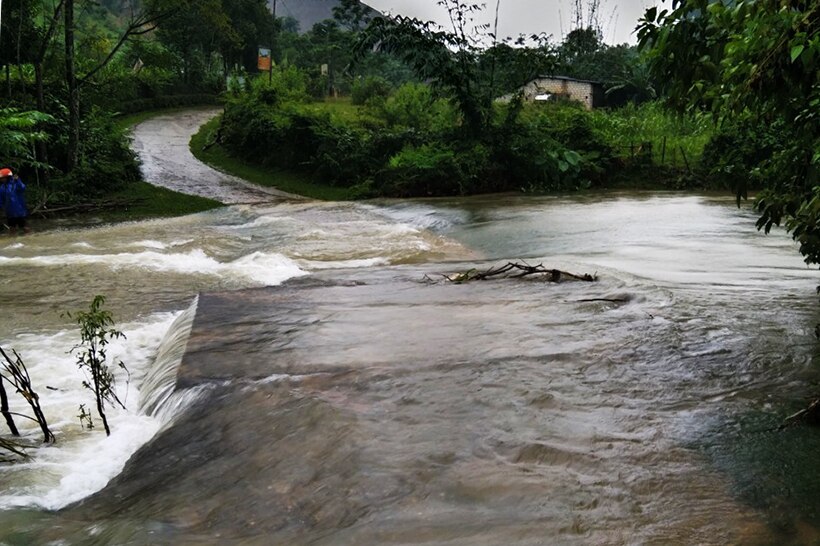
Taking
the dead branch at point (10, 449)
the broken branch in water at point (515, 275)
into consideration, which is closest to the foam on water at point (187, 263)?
the broken branch in water at point (515, 275)

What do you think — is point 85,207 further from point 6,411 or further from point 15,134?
point 6,411

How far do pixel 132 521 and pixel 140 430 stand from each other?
5.03 feet

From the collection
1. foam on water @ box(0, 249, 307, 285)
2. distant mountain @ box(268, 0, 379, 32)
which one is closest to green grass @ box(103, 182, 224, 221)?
foam on water @ box(0, 249, 307, 285)

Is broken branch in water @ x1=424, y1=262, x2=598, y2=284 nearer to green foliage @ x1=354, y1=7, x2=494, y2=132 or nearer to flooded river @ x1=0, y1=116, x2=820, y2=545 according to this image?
flooded river @ x1=0, y1=116, x2=820, y2=545

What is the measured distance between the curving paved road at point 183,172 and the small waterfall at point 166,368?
41.4 ft

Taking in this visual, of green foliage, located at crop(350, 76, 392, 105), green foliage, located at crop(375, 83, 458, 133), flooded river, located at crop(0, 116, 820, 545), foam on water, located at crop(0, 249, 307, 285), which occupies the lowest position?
foam on water, located at crop(0, 249, 307, 285)

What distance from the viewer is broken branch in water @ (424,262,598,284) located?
317 inches

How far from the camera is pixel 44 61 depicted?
18484mm

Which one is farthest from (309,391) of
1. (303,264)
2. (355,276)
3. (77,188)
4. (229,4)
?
(229,4)

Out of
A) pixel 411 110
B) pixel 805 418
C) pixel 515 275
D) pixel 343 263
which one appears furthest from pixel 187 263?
pixel 411 110

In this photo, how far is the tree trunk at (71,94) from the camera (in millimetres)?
16719

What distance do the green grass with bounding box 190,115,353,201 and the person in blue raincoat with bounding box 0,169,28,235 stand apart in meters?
8.51

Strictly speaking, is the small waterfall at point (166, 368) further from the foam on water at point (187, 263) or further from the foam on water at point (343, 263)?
the foam on water at point (343, 263)

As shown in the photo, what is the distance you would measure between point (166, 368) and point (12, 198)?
1000 cm
